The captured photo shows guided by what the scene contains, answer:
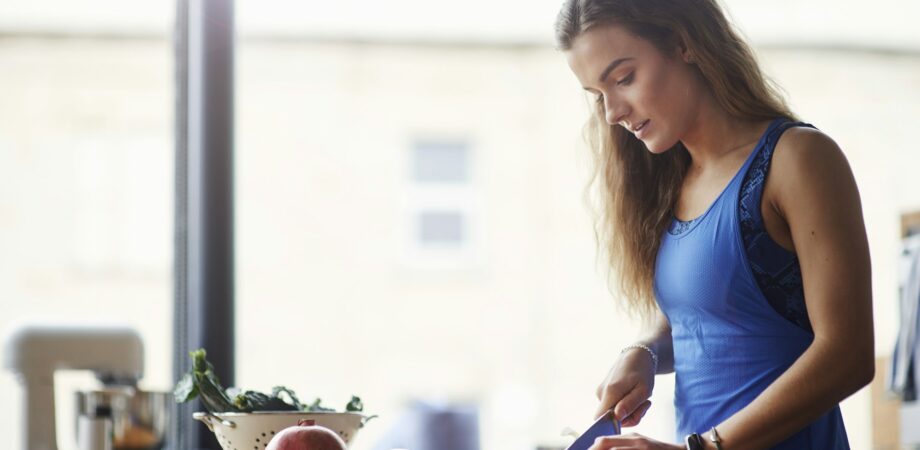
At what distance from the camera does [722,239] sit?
3.65 feet

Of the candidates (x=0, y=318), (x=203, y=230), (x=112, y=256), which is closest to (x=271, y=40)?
(x=112, y=256)

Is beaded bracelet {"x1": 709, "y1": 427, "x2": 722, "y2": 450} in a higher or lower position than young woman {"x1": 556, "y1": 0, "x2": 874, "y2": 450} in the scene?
lower

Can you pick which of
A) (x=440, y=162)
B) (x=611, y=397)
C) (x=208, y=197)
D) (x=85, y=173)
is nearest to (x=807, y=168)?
(x=611, y=397)

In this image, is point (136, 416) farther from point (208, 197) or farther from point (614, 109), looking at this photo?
point (614, 109)

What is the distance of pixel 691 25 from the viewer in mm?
1204

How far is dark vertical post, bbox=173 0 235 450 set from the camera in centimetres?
251

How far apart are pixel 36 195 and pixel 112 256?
547mm

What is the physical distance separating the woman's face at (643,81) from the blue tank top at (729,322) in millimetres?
103

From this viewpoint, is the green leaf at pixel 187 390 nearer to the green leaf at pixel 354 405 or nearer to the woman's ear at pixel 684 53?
the green leaf at pixel 354 405

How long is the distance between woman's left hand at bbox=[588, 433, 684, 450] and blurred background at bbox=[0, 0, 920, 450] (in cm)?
531

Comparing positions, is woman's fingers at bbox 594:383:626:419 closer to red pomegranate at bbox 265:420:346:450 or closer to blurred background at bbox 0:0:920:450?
red pomegranate at bbox 265:420:346:450

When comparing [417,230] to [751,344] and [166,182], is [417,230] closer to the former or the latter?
[166,182]

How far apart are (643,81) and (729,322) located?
0.27 metres

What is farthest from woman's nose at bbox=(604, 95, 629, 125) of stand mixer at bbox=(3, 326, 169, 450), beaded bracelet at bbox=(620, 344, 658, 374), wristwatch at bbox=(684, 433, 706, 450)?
stand mixer at bbox=(3, 326, 169, 450)
